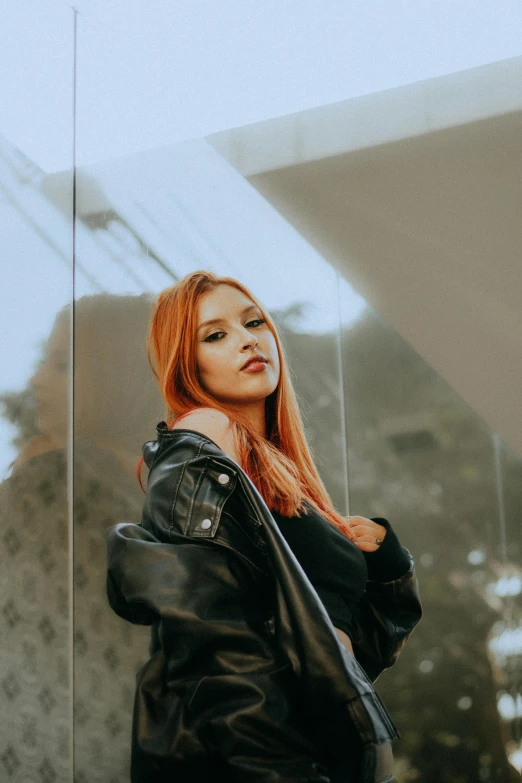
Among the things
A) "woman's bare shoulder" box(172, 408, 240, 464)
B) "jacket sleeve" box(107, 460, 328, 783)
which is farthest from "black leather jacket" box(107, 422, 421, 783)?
"woman's bare shoulder" box(172, 408, 240, 464)

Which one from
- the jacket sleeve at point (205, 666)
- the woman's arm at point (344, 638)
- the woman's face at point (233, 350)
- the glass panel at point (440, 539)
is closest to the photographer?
the jacket sleeve at point (205, 666)

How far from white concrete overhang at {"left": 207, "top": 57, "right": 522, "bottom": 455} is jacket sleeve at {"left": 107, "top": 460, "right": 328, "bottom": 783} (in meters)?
1.35

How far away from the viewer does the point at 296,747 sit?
1.81 meters

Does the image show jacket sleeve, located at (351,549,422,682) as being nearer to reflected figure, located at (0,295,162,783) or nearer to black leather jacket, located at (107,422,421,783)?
black leather jacket, located at (107,422,421,783)

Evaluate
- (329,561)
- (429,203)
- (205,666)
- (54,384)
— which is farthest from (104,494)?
(429,203)

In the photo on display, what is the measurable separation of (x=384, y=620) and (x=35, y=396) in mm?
1200

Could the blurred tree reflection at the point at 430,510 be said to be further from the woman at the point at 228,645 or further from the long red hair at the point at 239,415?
the woman at the point at 228,645

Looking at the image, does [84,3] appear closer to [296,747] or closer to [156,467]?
[156,467]

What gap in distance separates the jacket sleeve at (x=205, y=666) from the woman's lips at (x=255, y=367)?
2.33ft

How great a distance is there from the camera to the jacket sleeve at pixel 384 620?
98.0 inches

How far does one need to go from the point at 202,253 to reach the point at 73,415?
0.72 meters

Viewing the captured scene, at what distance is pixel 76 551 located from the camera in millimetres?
2658

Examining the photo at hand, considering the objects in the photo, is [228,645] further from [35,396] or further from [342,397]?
[342,397]

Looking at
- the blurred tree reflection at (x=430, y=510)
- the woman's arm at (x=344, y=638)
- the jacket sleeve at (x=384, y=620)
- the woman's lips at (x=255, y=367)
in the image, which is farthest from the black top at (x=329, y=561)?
the blurred tree reflection at (x=430, y=510)
